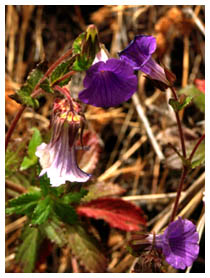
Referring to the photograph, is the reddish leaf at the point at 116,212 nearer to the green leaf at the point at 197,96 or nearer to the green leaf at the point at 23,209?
the green leaf at the point at 23,209

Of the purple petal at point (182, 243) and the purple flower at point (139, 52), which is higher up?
the purple flower at point (139, 52)

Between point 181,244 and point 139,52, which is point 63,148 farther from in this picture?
point 181,244

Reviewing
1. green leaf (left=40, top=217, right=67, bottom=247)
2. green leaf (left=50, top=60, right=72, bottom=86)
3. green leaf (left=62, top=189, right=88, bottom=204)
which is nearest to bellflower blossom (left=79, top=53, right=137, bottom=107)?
green leaf (left=50, top=60, right=72, bottom=86)

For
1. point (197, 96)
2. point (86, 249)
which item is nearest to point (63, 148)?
point (86, 249)

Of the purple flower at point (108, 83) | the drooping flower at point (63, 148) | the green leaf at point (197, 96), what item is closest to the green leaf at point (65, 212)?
the drooping flower at point (63, 148)

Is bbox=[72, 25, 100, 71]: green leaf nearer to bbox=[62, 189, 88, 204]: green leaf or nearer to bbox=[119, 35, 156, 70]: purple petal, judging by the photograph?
bbox=[119, 35, 156, 70]: purple petal

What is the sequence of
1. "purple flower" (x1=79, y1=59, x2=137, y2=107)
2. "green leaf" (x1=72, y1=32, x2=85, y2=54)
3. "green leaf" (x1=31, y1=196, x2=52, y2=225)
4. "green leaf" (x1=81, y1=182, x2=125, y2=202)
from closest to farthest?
"purple flower" (x1=79, y1=59, x2=137, y2=107), "green leaf" (x1=72, y1=32, x2=85, y2=54), "green leaf" (x1=31, y1=196, x2=52, y2=225), "green leaf" (x1=81, y1=182, x2=125, y2=202)
